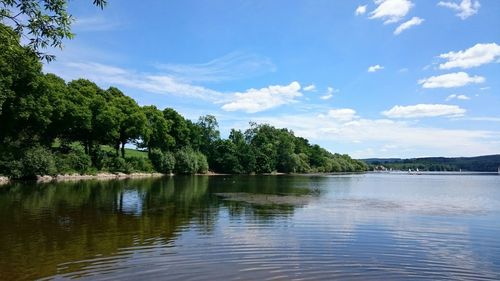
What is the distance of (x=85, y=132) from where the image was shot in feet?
259

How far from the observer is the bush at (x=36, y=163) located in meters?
59.5

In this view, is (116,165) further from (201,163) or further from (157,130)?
(201,163)

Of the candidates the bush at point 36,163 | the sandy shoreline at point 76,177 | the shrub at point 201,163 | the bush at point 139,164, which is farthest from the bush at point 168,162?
the bush at point 36,163

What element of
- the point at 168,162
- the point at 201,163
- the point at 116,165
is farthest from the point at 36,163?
the point at 201,163

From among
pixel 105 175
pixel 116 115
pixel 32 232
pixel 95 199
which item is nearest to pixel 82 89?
pixel 116 115

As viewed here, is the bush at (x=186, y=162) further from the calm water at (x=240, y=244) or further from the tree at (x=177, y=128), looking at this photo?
the calm water at (x=240, y=244)

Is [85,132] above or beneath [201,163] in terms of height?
above

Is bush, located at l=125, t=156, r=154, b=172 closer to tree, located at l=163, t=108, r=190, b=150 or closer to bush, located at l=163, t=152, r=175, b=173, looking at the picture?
bush, located at l=163, t=152, r=175, b=173

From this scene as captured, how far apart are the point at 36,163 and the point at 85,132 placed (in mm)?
18907

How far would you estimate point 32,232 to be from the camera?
19734 mm

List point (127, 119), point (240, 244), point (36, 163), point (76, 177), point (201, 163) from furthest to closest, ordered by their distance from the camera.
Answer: point (201, 163) → point (127, 119) → point (76, 177) → point (36, 163) → point (240, 244)

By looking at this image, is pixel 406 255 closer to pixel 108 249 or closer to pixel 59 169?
pixel 108 249

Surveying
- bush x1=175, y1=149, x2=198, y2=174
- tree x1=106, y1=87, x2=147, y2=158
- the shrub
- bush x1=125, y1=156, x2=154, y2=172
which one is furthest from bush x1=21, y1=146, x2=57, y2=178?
the shrub

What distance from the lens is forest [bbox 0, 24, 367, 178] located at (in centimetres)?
5688
